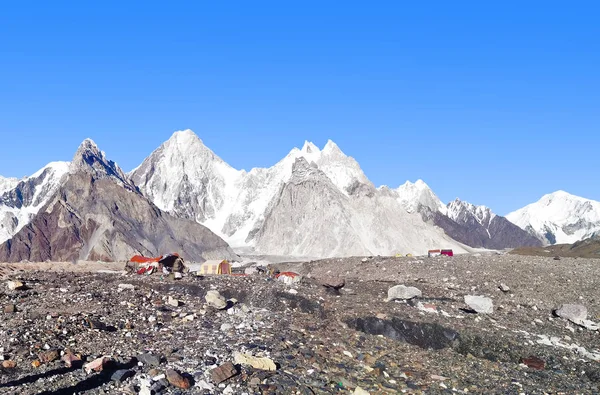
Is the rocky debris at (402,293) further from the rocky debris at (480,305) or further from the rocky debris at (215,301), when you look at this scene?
the rocky debris at (215,301)

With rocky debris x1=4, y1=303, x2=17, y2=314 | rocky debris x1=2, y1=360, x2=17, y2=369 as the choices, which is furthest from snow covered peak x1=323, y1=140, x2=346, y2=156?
rocky debris x1=2, y1=360, x2=17, y2=369

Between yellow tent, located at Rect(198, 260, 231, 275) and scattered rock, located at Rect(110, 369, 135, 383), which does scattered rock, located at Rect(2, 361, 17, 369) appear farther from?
yellow tent, located at Rect(198, 260, 231, 275)

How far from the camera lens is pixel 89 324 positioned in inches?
541

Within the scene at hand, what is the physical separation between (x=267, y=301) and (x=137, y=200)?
134 m

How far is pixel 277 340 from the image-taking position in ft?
46.0

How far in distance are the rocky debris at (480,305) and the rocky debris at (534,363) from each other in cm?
540

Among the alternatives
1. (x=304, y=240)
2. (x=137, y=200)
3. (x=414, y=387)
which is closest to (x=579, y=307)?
(x=414, y=387)

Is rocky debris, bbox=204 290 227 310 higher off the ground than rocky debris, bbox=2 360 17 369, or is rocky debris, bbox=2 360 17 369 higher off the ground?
rocky debris, bbox=204 290 227 310

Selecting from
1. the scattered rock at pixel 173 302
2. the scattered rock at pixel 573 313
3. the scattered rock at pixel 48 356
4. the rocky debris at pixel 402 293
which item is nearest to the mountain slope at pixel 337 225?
the rocky debris at pixel 402 293

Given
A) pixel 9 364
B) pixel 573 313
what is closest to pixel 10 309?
pixel 9 364

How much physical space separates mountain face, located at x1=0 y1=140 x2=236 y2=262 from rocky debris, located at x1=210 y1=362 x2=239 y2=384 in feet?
364

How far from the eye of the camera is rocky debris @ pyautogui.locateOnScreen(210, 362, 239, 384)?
1080 cm

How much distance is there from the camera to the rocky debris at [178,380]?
10.4 m

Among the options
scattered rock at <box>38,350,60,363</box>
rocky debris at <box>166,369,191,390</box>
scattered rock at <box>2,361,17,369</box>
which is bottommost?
rocky debris at <box>166,369,191,390</box>
